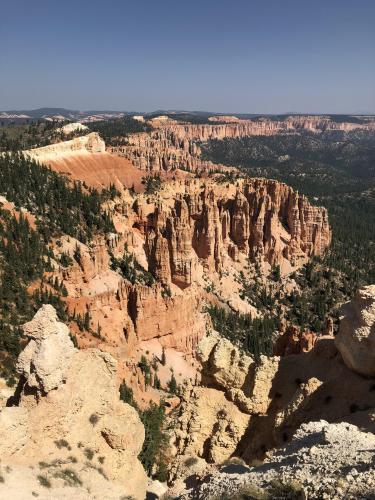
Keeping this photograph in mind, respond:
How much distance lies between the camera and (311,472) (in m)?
10.2

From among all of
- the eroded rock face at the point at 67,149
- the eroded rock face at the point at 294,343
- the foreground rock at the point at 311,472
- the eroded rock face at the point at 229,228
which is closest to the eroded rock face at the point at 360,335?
the foreground rock at the point at 311,472

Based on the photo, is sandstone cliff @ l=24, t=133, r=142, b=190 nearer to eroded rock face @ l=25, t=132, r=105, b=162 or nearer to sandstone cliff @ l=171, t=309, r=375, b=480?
eroded rock face @ l=25, t=132, r=105, b=162

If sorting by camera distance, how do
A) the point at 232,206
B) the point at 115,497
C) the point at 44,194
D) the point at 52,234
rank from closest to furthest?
the point at 115,497 → the point at 52,234 → the point at 44,194 → the point at 232,206

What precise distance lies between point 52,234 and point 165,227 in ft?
55.6

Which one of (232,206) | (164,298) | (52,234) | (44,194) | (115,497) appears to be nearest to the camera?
(115,497)

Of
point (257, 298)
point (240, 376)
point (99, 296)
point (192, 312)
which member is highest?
point (240, 376)

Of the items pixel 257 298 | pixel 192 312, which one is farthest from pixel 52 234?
pixel 257 298

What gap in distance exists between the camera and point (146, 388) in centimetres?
3572

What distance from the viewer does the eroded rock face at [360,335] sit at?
16.6 m

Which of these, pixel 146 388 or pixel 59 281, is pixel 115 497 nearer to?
pixel 146 388

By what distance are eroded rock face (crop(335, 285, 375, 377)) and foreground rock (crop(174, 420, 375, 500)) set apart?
399cm

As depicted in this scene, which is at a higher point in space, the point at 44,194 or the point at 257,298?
the point at 44,194

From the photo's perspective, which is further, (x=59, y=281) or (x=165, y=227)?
(x=165, y=227)

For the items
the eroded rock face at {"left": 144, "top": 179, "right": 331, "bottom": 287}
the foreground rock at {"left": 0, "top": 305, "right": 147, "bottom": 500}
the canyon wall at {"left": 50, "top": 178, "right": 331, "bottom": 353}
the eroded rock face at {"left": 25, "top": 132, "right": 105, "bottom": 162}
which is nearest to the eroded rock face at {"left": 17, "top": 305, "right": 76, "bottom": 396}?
the foreground rock at {"left": 0, "top": 305, "right": 147, "bottom": 500}
